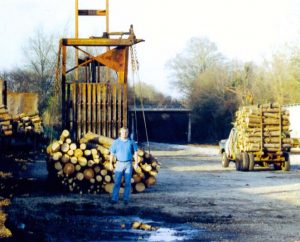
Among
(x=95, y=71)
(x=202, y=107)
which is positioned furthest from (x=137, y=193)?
(x=202, y=107)

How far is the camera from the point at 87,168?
16.8m

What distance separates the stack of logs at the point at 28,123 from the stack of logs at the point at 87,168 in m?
7.63

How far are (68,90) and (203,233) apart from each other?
38.3 ft

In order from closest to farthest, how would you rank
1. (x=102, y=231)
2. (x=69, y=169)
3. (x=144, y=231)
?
(x=102, y=231) → (x=144, y=231) → (x=69, y=169)

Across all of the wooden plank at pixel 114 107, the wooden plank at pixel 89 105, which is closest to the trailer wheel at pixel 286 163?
the wooden plank at pixel 114 107

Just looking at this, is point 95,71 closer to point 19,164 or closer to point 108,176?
point 19,164

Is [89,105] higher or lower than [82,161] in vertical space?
higher

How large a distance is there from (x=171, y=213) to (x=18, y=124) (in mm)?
13233

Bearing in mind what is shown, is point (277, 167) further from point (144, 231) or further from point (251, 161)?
point (144, 231)

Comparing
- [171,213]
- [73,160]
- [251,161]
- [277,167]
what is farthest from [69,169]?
[277,167]

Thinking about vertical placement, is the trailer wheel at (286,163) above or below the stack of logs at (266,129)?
below

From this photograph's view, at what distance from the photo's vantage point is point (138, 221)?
1187 centimetres

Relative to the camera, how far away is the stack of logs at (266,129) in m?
25.7

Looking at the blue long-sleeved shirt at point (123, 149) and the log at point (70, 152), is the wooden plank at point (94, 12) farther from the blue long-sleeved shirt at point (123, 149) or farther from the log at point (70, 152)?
the blue long-sleeved shirt at point (123, 149)
